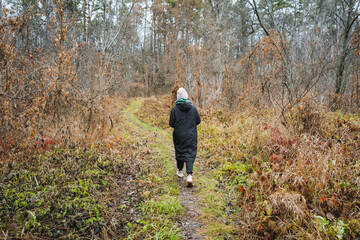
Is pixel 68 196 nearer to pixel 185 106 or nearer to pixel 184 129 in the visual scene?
pixel 184 129

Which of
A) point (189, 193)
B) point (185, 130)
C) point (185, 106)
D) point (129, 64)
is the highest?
point (129, 64)

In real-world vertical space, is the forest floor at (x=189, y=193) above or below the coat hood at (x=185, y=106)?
below

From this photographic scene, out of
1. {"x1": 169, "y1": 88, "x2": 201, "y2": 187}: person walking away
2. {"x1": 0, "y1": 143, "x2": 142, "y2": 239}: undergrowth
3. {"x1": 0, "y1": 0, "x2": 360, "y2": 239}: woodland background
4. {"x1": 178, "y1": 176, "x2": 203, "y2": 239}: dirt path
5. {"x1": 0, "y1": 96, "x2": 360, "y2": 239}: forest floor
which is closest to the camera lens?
{"x1": 0, "y1": 143, "x2": 142, "y2": 239}: undergrowth

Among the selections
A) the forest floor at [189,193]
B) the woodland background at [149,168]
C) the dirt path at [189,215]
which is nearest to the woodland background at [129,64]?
the woodland background at [149,168]

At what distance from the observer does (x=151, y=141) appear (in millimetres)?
7910

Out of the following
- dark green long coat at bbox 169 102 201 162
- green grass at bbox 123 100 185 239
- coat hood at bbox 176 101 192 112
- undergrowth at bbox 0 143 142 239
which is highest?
coat hood at bbox 176 101 192 112

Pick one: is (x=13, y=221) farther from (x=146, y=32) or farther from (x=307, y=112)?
(x=146, y=32)

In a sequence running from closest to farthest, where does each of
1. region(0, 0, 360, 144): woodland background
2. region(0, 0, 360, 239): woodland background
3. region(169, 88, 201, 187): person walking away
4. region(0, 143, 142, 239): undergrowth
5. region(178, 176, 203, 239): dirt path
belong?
region(0, 143, 142, 239): undergrowth, region(0, 0, 360, 239): woodland background, region(178, 176, 203, 239): dirt path, region(169, 88, 201, 187): person walking away, region(0, 0, 360, 144): woodland background

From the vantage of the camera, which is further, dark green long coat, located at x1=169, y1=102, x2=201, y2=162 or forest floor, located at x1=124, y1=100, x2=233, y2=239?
dark green long coat, located at x1=169, y1=102, x2=201, y2=162

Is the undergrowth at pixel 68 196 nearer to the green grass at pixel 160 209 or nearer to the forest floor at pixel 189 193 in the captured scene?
the forest floor at pixel 189 193

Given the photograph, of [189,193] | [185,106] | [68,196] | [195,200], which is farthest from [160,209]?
[185,106]

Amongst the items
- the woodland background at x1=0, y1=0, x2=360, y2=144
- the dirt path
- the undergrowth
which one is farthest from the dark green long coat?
the woodland background at x1=0, y1=0, x2=360, y2=144

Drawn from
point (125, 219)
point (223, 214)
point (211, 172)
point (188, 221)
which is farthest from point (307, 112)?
point (125, 219)

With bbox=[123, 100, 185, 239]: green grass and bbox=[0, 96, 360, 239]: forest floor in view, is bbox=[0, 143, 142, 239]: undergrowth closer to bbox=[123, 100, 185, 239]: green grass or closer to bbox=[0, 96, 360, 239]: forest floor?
bbox=[0, 96, 360, 239]: forest floor
